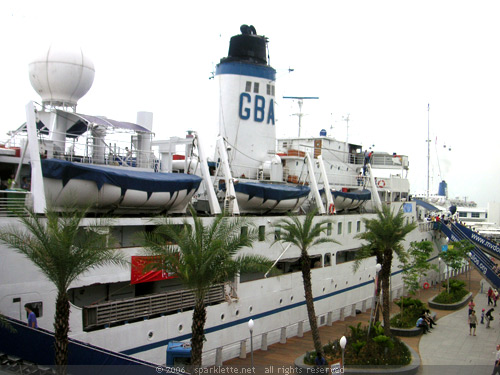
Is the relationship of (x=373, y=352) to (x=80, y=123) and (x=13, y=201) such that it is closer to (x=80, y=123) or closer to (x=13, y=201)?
(x=13, y=201)

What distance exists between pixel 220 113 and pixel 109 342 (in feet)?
46.6

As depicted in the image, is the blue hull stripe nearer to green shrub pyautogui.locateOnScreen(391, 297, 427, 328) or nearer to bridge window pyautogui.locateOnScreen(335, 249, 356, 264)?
bridge window pyautogui.locateOnScreen(335, 249, 356, 264)

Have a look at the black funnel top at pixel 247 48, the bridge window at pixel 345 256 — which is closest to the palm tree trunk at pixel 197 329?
the black funnel top at pixel 247 48

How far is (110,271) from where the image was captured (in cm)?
1372

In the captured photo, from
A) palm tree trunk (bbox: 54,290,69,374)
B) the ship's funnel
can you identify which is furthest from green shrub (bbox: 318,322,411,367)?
the ship's funnel

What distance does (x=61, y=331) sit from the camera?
1011cm

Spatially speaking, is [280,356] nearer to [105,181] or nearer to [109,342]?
[109,342]

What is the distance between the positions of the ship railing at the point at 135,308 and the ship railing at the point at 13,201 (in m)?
3.18

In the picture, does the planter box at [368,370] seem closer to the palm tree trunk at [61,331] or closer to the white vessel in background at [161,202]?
the white vessel in background at [161,202]

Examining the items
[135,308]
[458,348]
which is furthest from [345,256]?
[135,308]

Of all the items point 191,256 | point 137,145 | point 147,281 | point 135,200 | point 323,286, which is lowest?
point 323,286

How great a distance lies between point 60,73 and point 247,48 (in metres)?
11.7

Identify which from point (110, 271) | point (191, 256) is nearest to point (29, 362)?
point (110, 271)

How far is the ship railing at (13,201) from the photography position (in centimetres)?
1221
